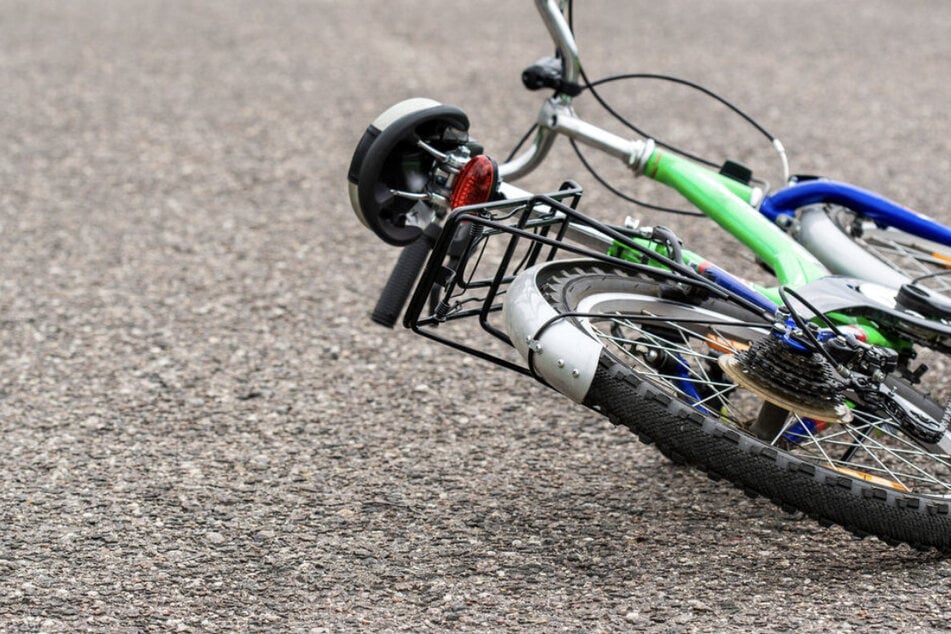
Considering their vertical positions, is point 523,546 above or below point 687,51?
below

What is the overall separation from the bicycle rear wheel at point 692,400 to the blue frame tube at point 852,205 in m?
0.86

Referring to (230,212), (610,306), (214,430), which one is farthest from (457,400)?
(230,212)

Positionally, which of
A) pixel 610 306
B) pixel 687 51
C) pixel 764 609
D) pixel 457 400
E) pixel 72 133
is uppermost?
pixel 687 51

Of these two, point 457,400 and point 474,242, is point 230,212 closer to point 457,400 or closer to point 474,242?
point 457,400

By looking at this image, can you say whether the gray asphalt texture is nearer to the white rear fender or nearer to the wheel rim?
the wheel rim

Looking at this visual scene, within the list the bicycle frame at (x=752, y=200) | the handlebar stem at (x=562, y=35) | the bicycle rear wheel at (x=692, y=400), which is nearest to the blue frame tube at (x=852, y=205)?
the bicycle frame at (x=752, y=200)

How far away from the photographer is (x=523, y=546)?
2.89 metres

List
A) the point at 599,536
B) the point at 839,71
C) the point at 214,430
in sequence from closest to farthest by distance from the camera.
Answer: the point at 599,536 → the point at 214,430 → the point at 839,71

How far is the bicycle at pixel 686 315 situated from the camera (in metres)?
2.48

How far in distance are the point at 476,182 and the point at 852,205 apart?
1.44 metres

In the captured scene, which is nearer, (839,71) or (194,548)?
(194,548)

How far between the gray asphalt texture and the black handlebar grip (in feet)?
1.86

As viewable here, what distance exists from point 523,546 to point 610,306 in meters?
0.65

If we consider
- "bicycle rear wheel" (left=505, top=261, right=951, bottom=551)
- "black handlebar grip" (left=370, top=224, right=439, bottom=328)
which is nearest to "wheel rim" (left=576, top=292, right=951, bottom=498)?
"bicycle rear wheel" (left=505, top=261, right=951, bottom=551)
